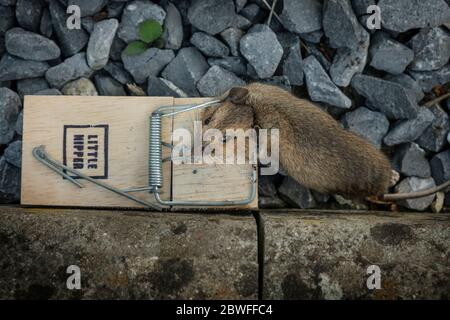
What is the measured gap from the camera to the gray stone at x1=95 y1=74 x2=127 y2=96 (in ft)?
13.5

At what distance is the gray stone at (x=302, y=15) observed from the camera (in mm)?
3947

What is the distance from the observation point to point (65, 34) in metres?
4.03

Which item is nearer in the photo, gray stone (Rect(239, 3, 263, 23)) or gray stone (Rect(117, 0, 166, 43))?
gray stone (Rect(117, 0, 166, 43))

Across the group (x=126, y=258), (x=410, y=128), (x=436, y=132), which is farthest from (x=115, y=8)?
(x=436, y=132)

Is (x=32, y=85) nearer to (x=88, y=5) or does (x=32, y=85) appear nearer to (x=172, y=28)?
(x=88, y=5)

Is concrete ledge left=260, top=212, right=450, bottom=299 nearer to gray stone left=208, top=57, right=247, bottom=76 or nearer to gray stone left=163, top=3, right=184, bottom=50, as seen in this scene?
gray stone left=208, top=57, right=247, bottom=76

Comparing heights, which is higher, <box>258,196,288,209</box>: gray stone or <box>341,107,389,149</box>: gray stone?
<box>341,107,389,149</box>: gray stone

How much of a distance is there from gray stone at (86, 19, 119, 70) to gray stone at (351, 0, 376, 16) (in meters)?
1.87

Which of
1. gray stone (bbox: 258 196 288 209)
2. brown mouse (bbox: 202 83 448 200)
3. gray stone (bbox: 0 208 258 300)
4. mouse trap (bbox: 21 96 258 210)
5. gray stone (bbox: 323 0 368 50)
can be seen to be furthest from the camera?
gray stone (bbox: 258 196 288 209)

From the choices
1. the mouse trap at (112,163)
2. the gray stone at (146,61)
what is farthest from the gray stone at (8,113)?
the gray stone at (146,61)

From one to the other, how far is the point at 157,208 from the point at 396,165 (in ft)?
6.57

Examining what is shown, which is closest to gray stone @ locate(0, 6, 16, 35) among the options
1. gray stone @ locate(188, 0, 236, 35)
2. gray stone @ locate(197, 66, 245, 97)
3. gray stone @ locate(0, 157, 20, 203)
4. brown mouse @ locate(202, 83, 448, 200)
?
gray stone @ locate(0, 157, 20, 203)

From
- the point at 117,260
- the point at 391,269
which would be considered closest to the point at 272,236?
the point at 391,269

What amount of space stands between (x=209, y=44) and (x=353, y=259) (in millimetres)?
2093
